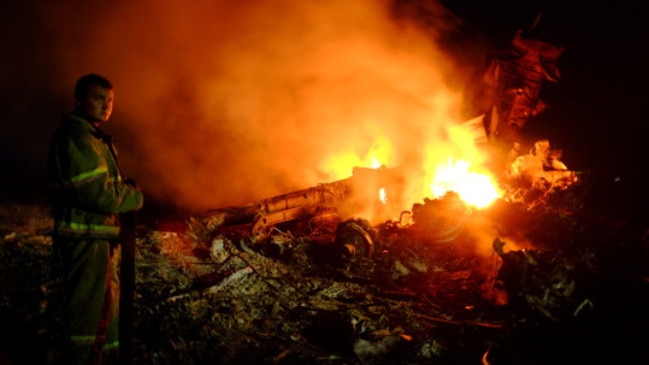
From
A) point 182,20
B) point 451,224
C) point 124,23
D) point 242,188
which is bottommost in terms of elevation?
point 451,224

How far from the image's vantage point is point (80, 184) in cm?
233

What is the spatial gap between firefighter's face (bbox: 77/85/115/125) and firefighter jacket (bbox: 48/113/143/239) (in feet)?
0.27

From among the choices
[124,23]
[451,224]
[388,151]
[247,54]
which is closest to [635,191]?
[451,224]

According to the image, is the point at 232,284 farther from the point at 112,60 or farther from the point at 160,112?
the point at 160,112

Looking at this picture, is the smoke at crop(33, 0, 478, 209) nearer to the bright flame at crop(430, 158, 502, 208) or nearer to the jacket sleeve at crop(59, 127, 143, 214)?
the bright flame at crop(430, 158, 502, 208)

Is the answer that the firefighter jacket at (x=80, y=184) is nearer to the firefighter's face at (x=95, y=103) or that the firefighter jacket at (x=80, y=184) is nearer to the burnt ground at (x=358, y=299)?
the firefighter's face at (x=95, y=103)

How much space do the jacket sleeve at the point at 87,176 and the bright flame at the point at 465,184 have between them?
28.3 ft

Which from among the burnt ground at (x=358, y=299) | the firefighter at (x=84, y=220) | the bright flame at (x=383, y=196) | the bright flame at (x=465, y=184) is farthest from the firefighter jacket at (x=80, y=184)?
the bright flame at (x=465, y=184)

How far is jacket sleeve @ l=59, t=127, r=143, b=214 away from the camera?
7.66 ft

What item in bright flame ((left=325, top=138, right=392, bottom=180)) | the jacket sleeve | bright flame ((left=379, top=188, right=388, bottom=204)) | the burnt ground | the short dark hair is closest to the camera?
the jacket sleeve

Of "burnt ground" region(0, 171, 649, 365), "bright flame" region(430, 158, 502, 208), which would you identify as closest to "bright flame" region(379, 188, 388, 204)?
"bright flame" region(430, 158, 502, 208)

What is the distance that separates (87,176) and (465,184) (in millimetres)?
10369

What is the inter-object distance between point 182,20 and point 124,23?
157 cm

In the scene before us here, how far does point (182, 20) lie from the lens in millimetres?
10461
